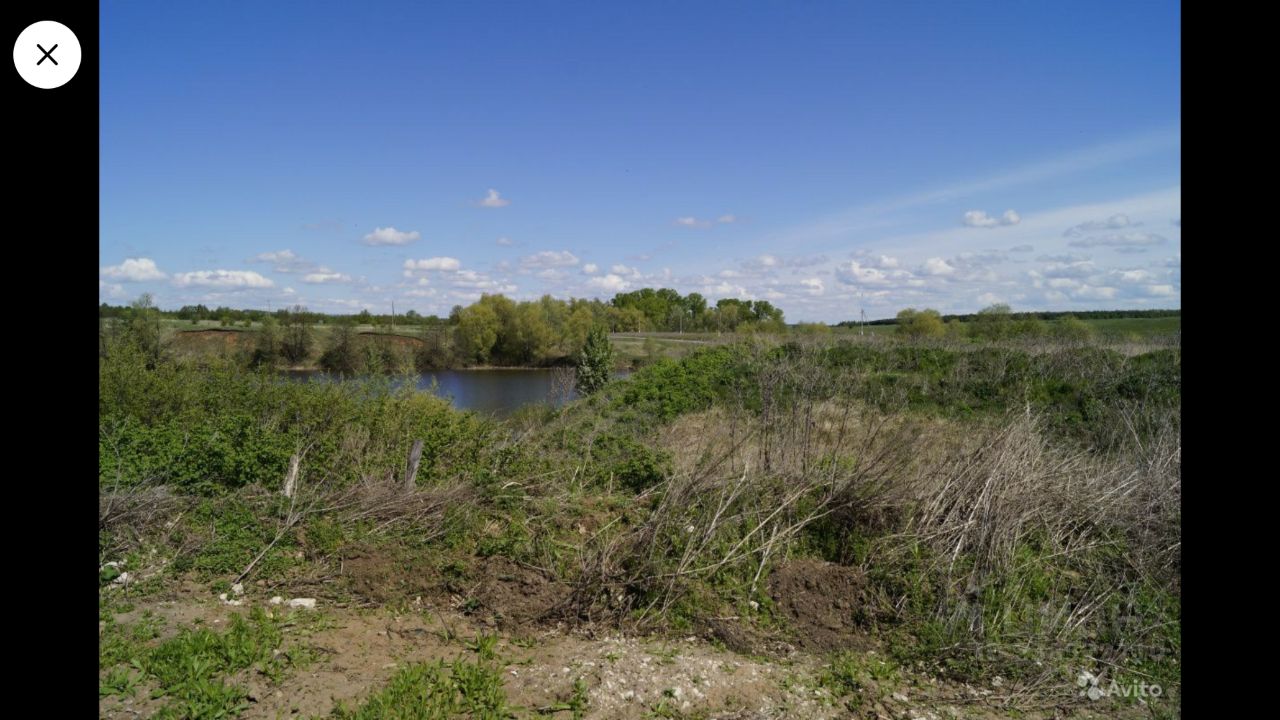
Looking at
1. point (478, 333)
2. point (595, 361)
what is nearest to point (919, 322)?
point (595, 361)

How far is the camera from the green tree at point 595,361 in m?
28.4

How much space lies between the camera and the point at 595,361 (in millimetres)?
29922

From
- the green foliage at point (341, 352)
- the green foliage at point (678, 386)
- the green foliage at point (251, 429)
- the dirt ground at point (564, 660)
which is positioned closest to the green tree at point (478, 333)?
the green foliage at point (341, 352)

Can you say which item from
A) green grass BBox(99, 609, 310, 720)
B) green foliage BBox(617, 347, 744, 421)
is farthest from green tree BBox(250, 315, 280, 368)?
green grass BBox(99, 609, 310, 720)

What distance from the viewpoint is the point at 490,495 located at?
671 cm

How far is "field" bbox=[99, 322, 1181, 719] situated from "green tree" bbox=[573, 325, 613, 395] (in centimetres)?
1977

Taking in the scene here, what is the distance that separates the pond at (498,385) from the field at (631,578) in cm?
855

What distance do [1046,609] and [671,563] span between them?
2.68 metres

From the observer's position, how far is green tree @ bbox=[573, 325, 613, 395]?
28378 millimetres

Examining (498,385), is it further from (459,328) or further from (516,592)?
(516,592)

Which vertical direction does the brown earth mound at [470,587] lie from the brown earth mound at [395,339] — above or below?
below

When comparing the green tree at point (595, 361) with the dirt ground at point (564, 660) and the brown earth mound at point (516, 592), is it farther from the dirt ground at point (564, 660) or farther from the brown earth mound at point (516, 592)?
the dirt ground at point (564, 660)
